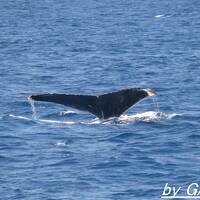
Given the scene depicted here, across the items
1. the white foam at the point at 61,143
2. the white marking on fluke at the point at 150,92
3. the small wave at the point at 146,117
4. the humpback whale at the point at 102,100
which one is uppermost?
the white marking on fluke at the point at 150,92

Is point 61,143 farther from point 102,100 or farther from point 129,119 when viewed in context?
point 129,119

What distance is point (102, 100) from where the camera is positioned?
29.3 meters

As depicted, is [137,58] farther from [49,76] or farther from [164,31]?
[164,31]

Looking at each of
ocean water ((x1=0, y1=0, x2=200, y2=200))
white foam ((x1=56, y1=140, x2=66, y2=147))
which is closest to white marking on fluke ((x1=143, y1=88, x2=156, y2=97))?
ocean water ((x1=0, y1=0, x2=200, y2=200))

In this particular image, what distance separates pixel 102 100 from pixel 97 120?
1856 mm

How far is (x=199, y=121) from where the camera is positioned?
103 feet

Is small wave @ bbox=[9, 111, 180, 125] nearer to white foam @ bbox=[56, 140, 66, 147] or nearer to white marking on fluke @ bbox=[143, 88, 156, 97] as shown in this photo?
white marking on fluke @ bbox=[143, 88, 156, 97]

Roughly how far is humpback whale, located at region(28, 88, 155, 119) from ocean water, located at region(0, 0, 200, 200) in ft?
2.30

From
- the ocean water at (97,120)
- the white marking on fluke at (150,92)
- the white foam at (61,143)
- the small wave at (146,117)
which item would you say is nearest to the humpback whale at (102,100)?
the white marking on fluke at (150,92)

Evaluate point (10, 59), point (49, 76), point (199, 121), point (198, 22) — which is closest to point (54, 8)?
point (198, 22)

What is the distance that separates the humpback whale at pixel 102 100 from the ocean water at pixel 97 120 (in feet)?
2.30

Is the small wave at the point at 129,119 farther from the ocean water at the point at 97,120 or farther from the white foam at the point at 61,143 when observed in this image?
the white foam at the point at 61,143

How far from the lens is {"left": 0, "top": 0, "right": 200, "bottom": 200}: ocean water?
23578 millimetres

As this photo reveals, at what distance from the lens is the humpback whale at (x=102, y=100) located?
94.6 ft
